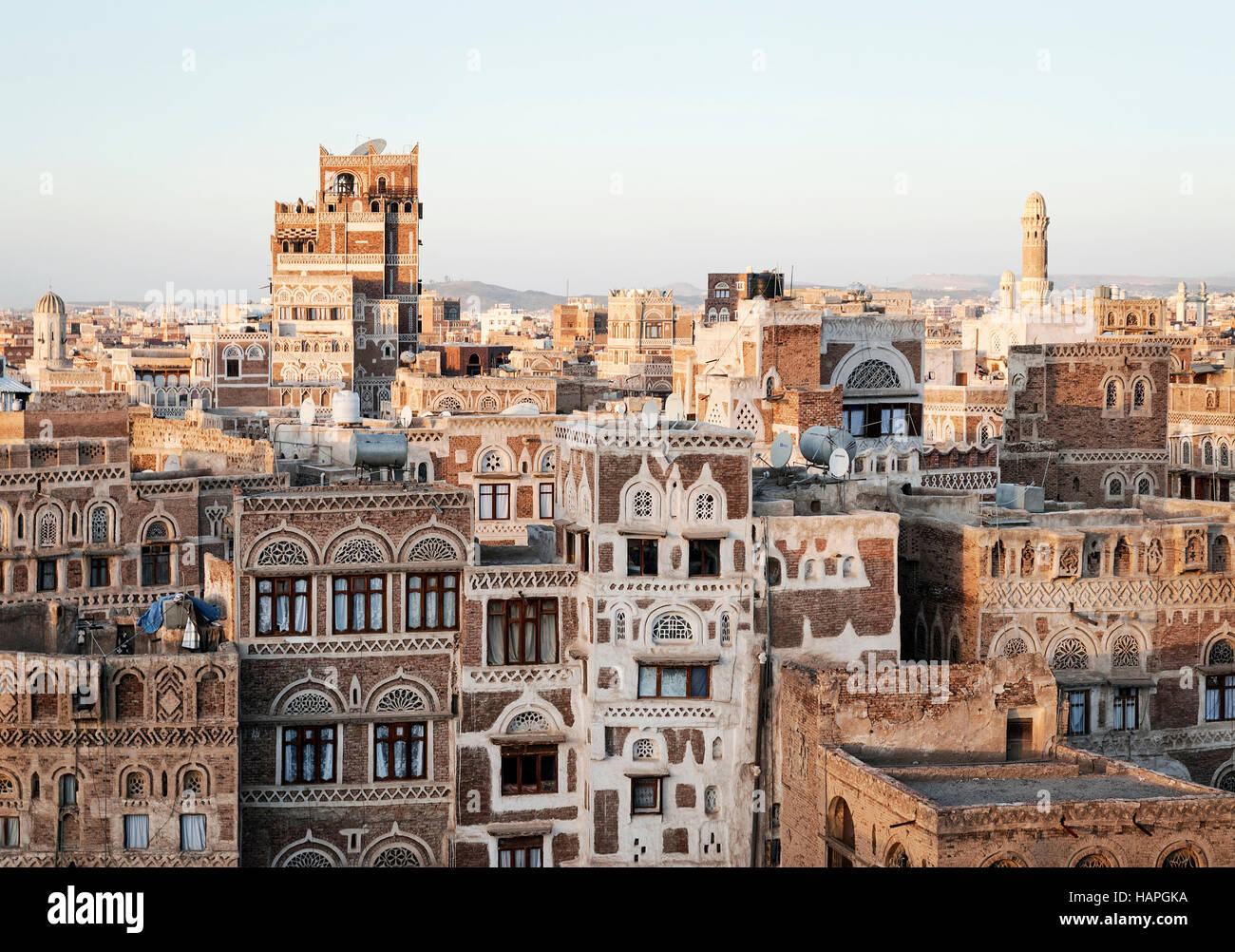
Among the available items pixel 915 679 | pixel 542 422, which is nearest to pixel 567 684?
pixel 915 679

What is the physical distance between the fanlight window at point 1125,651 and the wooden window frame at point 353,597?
48.1ft

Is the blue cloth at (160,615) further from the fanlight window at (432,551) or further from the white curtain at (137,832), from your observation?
the fanlight window at (432,551)

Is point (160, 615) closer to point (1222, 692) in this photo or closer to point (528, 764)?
point (528, 764)

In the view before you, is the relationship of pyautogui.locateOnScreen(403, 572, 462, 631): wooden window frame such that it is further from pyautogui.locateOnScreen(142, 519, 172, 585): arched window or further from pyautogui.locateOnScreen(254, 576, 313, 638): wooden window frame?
pyautogui.locateOnScreen(142, 519, 172, 585): arched window

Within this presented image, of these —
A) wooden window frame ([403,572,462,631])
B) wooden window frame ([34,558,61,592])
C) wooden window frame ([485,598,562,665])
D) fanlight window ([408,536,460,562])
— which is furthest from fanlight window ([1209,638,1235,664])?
wooden window frame ([34,558,61,592])

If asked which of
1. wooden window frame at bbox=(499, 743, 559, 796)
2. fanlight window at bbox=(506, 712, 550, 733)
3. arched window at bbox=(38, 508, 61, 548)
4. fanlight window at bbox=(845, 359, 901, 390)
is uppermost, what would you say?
fanlight window at bbox=(845, 359, 901, 390)

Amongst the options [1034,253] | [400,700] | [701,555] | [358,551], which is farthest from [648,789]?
[1034,253]

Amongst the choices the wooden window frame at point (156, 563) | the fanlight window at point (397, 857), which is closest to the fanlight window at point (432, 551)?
the fanlight window at point (397, 857)

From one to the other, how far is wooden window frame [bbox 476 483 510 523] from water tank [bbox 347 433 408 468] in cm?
848

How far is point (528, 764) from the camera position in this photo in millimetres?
34469

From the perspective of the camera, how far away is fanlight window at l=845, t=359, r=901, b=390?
54438mm

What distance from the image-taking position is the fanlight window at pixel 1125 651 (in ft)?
125

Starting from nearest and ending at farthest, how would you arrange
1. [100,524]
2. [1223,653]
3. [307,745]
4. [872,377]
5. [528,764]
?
1. [307,745]
2. [528,764]
3. [1223,653]
4. [100,524]
5. [872,377]

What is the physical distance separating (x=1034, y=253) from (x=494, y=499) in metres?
70.0
